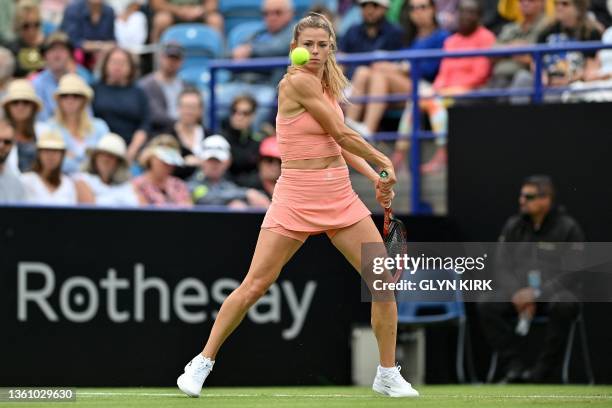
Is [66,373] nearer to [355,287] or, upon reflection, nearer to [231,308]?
[355,287]

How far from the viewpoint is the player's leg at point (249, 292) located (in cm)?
783

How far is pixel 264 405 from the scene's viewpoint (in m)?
7.57

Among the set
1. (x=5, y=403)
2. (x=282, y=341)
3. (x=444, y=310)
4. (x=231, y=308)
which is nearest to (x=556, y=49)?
(x=444, y=310)

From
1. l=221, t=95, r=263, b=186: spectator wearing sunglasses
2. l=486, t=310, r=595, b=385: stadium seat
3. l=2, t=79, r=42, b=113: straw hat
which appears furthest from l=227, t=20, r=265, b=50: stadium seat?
l=486, t=310, r=595, b=385: stadium seat

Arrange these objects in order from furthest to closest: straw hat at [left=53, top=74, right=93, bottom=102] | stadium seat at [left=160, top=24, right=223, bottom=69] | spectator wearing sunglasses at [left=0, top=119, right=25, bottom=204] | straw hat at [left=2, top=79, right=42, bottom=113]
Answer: stadium seat at [left=160, top=24, right=223, bottom=69], straw hat at [left=53, top=74, right=93, bottom=102], straw hat at [left=2, top=79, right=42, bottom=113], spectator wearing sunglasses at [left=0, top=119, right=25, bottom=204]

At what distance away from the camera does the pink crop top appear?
7.78 m

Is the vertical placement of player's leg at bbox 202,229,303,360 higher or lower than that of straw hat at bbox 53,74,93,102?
lower

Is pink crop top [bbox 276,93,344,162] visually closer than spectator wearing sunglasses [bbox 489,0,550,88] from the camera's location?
Yes

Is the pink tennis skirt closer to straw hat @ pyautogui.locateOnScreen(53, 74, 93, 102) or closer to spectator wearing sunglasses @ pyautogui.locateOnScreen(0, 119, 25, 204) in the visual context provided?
spectator wearing sunglasses @ pyautogui.locateOnScreen(0, 119, 25, 204)

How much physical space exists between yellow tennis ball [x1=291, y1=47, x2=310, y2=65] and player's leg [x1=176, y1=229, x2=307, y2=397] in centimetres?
95

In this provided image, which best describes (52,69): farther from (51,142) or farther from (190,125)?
(51,142)

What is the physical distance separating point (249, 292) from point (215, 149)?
525 centimetres

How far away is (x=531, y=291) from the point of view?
38.7ft

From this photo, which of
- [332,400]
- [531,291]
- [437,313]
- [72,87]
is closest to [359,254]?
[332,400]
